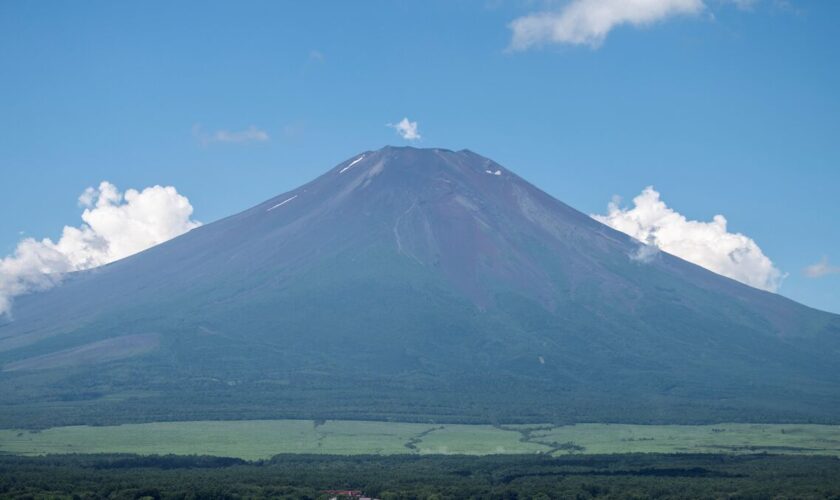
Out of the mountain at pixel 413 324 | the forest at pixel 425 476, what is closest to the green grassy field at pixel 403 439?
the forest at pixel 425 476

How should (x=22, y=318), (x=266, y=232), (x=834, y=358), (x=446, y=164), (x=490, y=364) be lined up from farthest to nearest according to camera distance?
(x=446, y=164)
(x=266, y=232)
(x=22, y=318)
(x=834, y=358)
(x=490, y=364)

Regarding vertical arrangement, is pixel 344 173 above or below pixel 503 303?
above

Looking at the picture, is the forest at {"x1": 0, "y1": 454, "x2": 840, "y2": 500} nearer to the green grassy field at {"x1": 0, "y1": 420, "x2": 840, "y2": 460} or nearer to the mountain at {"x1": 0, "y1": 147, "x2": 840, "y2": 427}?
the green grassy field at {"x1": 0, "y1": 420, "x2": 840, "y2": 460}

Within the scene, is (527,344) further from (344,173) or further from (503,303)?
(344,173)

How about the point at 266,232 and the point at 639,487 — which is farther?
the point at 266,232

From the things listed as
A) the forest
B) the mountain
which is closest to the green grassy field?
the forest

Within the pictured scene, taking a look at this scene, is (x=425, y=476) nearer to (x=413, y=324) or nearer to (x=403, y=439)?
(x=403, y=439)

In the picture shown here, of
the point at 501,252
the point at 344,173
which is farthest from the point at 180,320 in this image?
the point at 344,173
